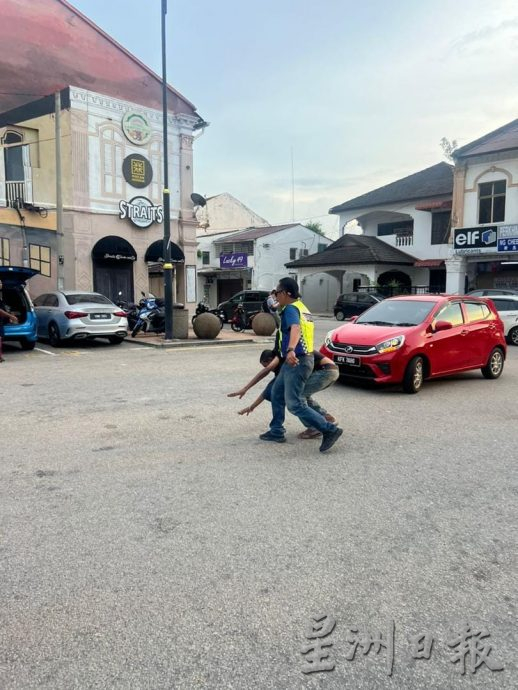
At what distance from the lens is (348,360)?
333 inches

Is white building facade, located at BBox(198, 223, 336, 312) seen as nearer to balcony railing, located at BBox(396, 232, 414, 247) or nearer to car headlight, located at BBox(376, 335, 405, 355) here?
balcony railing, located at BBox(396, 232, 414, 247)

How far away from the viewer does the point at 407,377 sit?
8266mm

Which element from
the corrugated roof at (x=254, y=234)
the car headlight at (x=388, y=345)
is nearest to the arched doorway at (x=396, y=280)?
the corrugated roof at (x=254, y=234)

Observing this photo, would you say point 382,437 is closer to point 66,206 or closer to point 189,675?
point 189,675

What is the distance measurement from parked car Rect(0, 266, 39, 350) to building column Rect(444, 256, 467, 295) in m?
22.3

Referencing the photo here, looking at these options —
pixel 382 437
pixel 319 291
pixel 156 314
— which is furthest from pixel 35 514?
pixel 319 291

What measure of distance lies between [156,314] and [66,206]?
5728 mm

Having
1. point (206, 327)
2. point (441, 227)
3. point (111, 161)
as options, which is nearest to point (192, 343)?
point (206, 327)

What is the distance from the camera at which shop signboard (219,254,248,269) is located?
39.5 meters

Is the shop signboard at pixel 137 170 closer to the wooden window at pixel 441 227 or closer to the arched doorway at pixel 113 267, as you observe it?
the arched doorway at pixel 113 267

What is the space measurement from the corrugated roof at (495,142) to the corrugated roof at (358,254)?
22.2ft

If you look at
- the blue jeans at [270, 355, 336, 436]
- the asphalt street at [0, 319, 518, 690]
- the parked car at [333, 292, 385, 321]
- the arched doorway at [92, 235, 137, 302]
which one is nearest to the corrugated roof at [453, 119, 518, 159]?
the parked car at [333, 292, 385, 321]

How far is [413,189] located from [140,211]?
20.7m

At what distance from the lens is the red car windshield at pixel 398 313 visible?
8.97m
